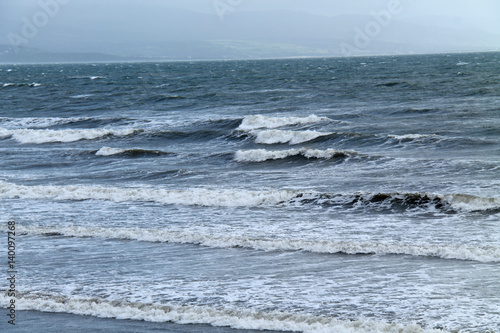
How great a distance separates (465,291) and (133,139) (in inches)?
872

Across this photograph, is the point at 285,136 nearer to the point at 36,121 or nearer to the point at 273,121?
the point at 273,121

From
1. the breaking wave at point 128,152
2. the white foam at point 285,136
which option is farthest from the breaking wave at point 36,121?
the white foam at point 285,136

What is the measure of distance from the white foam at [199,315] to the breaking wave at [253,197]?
20.9 feet

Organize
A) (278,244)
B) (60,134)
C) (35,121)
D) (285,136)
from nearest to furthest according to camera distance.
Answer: (278,244) → (285,136) → (60,134) → (35,121)

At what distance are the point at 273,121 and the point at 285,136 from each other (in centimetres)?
420

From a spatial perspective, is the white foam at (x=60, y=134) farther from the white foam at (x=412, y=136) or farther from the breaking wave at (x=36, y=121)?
the white foam at (x=412, y=136)

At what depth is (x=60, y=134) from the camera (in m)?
30.0

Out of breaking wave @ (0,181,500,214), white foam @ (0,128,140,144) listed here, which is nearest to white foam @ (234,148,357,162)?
breaking wave @ (0,181,500,214)

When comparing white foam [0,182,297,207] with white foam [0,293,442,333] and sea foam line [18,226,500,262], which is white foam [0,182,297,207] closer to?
sea foam line [18,226,500,262]

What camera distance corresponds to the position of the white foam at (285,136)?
24906 mm

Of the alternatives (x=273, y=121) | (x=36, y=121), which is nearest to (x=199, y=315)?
(x=273, y=121)

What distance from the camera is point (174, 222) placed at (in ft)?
41.1

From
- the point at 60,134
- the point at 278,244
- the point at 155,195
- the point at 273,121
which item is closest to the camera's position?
the point at 278,244

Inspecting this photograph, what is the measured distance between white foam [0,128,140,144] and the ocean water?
247 millimetres
